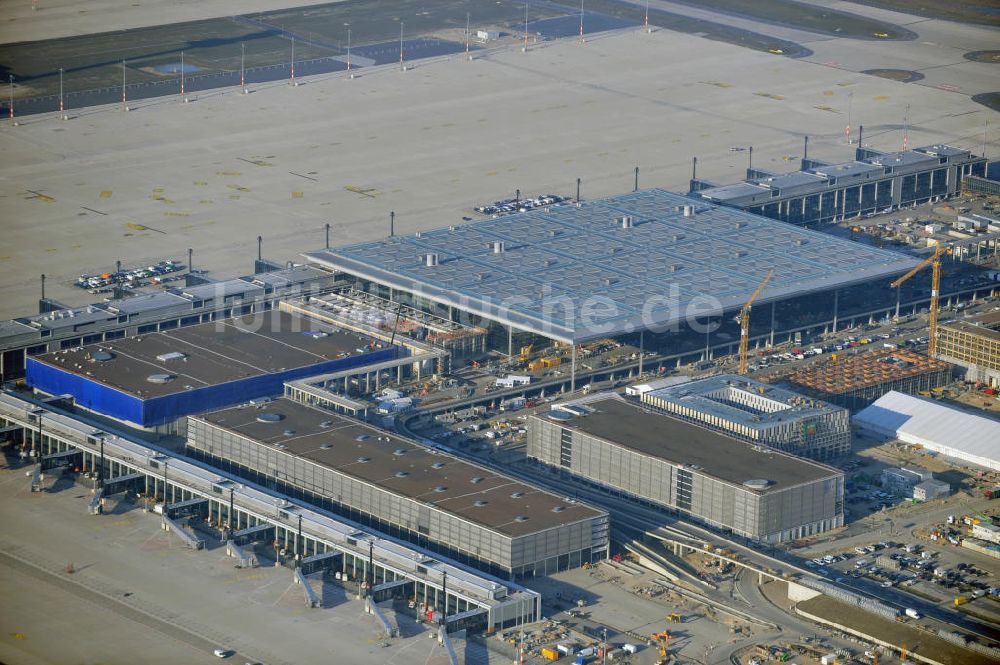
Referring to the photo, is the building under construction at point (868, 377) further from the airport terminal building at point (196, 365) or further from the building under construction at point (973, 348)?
the airport terminal building at point (196, 365)

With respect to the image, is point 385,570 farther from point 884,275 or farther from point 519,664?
point 884,275

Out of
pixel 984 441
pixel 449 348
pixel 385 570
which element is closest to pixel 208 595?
pixel 385 570

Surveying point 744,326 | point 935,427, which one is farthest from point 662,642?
point 744,326

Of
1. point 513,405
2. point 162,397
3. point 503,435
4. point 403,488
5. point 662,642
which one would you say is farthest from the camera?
point 513,405

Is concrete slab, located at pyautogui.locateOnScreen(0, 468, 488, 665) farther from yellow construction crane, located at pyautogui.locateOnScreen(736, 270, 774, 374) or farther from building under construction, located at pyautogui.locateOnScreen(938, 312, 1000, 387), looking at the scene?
building under construction, located at pyautogui.locateOnScreen(938, 312, 1000, 387)

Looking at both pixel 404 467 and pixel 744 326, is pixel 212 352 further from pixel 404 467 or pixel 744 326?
pixel 744 326

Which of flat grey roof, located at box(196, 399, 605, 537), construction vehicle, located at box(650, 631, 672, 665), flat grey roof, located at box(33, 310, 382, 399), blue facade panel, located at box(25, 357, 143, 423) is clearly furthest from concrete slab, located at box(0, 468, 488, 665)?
flat grey roof, located at box(33, 310, 382, 399)
